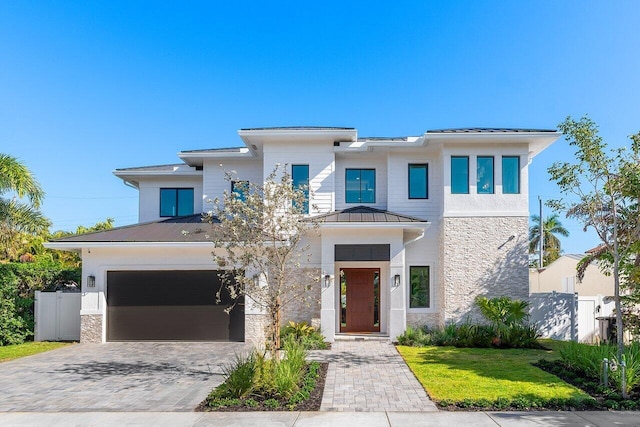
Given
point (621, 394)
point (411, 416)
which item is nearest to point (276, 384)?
point (411, 416)

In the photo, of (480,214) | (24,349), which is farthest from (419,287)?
(24,349)

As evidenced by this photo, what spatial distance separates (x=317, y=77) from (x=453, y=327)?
10.8m

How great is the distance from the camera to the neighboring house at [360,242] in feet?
48.4

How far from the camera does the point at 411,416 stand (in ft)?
23.1

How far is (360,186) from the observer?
56.6 ft

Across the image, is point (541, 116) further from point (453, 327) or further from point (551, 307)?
point (453, 327)

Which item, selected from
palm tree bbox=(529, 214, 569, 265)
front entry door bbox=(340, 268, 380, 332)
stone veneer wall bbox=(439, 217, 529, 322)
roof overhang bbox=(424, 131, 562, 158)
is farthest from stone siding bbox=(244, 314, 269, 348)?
palm tree bbox=(529, 214, 569, 265)

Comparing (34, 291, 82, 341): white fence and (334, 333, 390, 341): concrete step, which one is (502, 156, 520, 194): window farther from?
(34, 291, 82, 341): white fence

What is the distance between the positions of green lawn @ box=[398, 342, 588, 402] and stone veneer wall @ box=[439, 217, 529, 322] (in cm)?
234

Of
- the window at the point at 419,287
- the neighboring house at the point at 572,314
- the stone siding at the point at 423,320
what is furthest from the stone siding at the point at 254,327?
the neighboring house at the point at 572,314

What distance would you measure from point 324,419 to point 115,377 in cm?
554

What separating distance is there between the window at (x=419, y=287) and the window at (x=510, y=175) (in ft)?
13.5

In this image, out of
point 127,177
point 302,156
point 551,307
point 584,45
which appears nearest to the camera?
point 584,45

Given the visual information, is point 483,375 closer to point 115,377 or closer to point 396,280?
point 396,280
